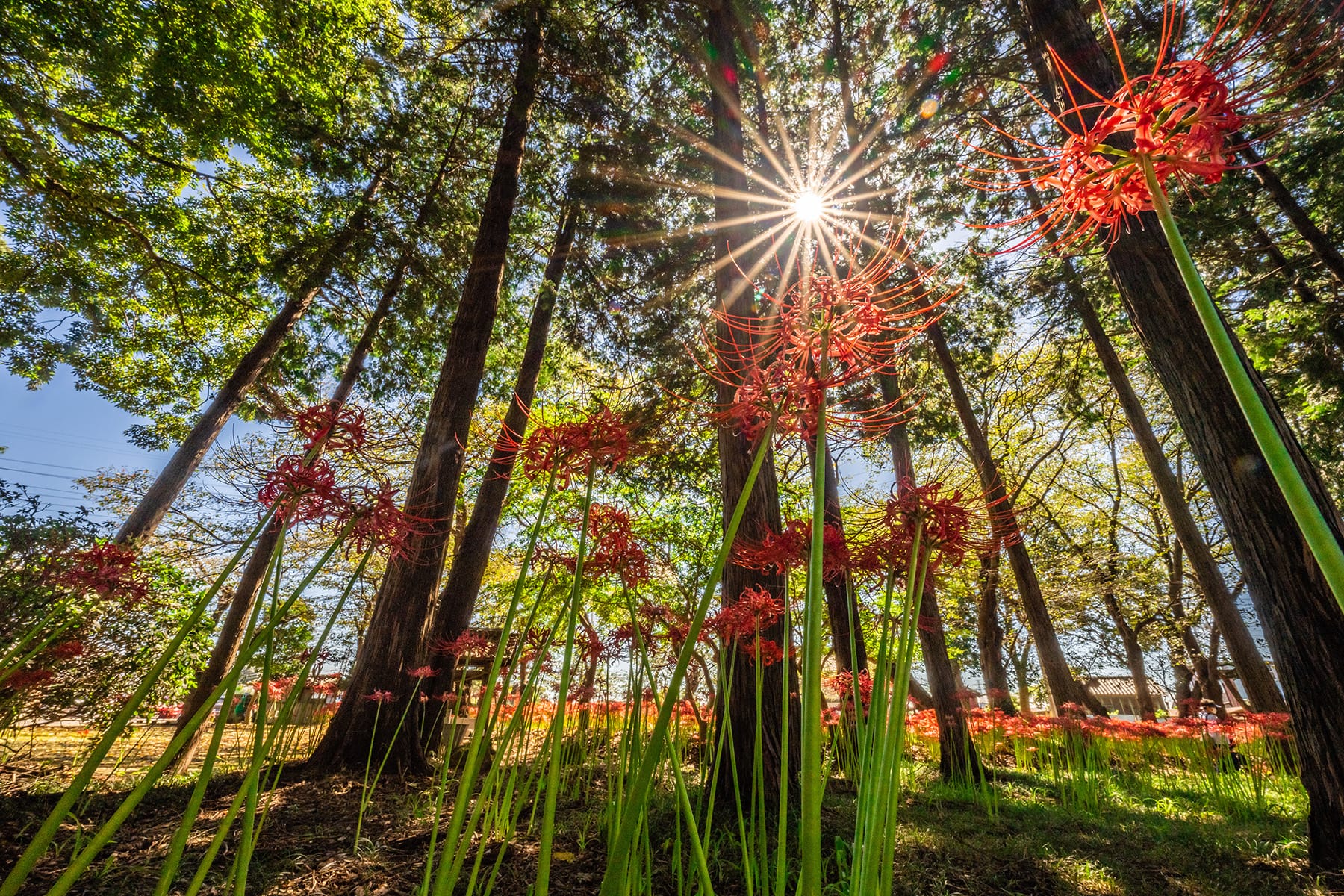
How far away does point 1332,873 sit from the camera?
2.90 meters

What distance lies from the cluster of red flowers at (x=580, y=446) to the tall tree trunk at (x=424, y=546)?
2586 millimetres

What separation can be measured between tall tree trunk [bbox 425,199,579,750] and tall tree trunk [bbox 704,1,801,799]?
2001 mm

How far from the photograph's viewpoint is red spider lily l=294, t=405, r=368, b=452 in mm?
1726

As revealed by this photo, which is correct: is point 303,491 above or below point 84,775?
above

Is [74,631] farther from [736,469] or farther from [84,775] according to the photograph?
[736,469]

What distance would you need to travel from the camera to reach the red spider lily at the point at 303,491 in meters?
1.55

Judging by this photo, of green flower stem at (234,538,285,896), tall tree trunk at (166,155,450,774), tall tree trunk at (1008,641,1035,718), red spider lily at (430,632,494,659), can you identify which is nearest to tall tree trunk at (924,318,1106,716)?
red spider lily at (430,632,494,659)

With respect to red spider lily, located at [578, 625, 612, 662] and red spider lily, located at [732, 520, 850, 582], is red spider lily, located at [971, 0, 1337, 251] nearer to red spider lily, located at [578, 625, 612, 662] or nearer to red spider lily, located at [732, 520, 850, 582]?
red spider lily, located at [732, 520, 850, 582]

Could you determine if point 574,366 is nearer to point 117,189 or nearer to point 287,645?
point 117,189

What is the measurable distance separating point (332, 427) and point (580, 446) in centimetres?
79

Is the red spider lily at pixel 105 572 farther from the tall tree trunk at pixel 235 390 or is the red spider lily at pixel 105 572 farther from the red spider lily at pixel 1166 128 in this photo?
the tall tree trunk at pixel 235 390

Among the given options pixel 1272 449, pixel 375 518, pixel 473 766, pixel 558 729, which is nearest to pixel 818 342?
pixel 1272 449

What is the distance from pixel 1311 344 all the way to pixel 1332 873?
737 cm

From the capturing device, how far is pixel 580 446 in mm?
1699
